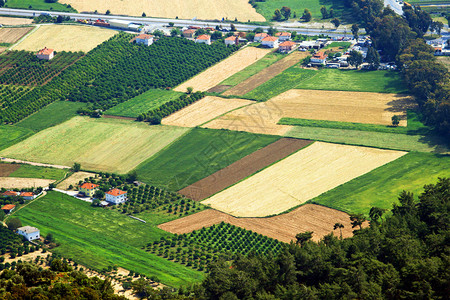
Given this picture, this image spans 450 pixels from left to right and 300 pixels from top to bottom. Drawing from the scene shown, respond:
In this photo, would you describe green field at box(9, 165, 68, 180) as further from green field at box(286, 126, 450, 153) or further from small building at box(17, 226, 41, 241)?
green field at box(286, 126, 450, 153)

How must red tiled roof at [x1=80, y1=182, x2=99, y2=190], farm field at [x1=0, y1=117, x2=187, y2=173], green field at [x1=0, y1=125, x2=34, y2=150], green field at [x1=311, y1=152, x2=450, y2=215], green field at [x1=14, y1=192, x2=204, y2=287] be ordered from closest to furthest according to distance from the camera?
1. green field at [x1=14, y1=192, x2=204, y2=287]
2. green field at [x1=311, y1=152, x2=450, y2=215]
3. red tiled roof at [x1=80, y1=182, x2=99, y2=190]
4. farm field at [x1=0, y1=117, x2=187, y2=173]
5. green field at [x1=0, y1=125, x2=34, y2=150]

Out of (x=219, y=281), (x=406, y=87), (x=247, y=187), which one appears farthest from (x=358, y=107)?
(x=219, y=281)

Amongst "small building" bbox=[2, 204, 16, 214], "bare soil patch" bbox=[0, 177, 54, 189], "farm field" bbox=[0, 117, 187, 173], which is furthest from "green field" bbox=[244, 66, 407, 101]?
"small building" bbox=[2, 204, 16, 214]

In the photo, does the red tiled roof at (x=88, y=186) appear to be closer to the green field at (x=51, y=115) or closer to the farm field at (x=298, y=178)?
the farm field at (x=298, y=178)

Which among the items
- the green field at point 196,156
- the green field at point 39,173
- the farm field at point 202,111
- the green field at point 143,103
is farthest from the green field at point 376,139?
the green field at point 39,173

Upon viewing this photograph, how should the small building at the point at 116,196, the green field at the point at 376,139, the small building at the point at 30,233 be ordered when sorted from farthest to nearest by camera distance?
1. the green field at the point at 376,139
2. the small building at the point at 116,196
3. the small building at the point at 30,233

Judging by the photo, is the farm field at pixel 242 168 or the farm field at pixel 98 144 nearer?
the farm field at pixel 242 168

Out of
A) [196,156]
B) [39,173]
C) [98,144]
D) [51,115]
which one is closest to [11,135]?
[51,115]
